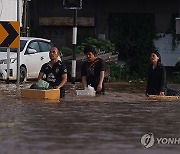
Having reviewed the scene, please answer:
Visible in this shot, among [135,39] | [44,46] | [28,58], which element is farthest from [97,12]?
[28,58]

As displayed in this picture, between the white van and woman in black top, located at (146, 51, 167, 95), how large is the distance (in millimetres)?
7053

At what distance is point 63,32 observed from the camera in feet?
93.2

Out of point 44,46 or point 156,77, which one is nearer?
point 156,77

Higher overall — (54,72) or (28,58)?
(54,72)

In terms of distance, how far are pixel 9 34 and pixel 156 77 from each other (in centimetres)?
424

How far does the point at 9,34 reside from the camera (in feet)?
53.0

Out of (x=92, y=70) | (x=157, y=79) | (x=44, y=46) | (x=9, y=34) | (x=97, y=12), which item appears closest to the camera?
(x=157, y=79)

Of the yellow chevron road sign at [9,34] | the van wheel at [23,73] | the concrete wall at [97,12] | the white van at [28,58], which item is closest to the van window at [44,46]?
the white van at [28,58]

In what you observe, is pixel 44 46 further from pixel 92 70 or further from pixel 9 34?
pixel 92 70

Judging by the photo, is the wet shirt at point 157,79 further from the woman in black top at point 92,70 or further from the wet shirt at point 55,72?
the wet shirt at point 55,72

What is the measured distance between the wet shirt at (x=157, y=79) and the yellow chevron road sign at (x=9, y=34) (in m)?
3.89

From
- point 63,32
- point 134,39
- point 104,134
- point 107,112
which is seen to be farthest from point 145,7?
point 104,134

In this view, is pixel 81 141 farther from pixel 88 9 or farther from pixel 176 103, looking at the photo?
pixel 88 9

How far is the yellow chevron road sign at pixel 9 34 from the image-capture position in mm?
16062
